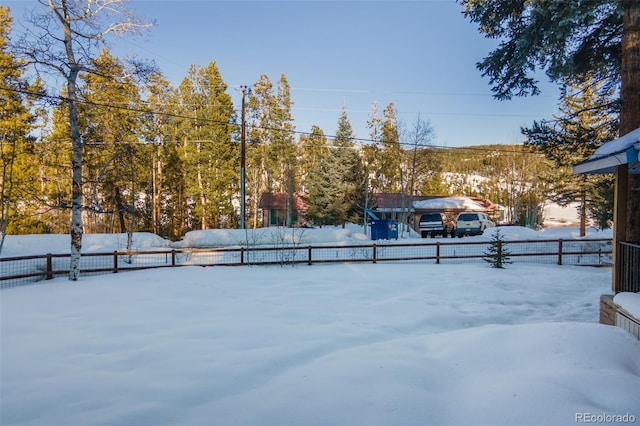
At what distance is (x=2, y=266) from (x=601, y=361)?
15175 mm

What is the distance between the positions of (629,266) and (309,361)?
5273 mm

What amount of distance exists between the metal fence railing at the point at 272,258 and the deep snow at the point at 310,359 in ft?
9.13

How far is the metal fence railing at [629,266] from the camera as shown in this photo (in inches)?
207

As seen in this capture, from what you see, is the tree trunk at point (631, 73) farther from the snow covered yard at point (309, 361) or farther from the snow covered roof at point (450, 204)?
the snow covered roof at point (450, 204)

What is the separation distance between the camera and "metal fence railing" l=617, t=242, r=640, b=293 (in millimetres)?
5270

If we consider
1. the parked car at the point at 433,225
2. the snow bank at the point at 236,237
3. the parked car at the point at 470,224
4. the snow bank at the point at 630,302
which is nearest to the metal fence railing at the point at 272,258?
the snow bank at the point at 236,237

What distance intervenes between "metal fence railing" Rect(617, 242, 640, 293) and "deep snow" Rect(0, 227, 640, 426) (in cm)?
125

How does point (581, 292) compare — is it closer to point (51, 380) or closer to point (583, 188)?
point (51, 380)

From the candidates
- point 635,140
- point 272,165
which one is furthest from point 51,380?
point 272,165

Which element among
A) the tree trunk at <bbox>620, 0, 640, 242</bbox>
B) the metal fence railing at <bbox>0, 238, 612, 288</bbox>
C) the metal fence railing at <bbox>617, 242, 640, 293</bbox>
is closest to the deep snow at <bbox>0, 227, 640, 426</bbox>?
the metal fence railing at <bbox>617, 242, 640, 293</bbox>

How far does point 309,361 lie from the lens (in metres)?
4.12

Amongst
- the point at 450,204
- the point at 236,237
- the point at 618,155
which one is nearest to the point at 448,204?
the point at 450,204

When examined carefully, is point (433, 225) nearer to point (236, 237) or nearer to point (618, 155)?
point (236, 237)

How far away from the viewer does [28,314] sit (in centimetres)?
630
